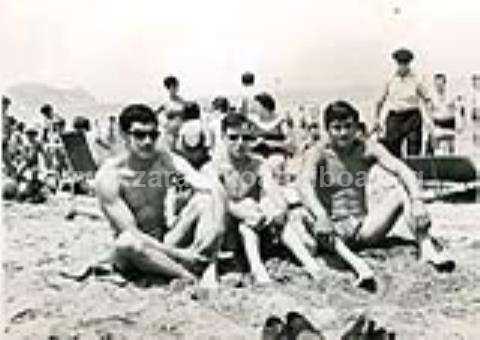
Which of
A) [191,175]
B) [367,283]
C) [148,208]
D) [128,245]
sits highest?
[191,175]

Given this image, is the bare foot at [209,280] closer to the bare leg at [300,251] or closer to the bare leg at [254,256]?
the bare leg at [254,256]

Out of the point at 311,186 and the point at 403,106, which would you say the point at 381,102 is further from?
the point at 311,186

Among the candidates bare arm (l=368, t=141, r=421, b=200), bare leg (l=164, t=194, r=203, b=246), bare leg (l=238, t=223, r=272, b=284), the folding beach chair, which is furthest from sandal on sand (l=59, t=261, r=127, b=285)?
bare arm (l=368, t=141, r=421, b=200)

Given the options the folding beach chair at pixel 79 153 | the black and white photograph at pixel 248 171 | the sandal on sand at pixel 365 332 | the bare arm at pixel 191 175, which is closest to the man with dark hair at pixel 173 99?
the black and white photograph at pixel 248 171

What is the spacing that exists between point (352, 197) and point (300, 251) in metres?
0.23

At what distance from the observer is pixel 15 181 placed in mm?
4426

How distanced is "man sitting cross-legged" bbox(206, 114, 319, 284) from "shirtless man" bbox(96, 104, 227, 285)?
47 mm

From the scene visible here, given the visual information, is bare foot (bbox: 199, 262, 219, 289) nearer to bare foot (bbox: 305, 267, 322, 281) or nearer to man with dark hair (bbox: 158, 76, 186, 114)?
bare foot (bbox: 305, 267, 322, 281)

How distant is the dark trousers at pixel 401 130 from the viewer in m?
4.30

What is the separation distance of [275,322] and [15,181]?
909 millimetres

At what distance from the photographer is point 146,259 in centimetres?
433

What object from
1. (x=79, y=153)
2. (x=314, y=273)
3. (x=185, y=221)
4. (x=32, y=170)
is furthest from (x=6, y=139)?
(x=314, y=273)

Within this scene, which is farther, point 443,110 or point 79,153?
point 79,153

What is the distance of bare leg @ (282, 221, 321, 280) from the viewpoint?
4.35m
